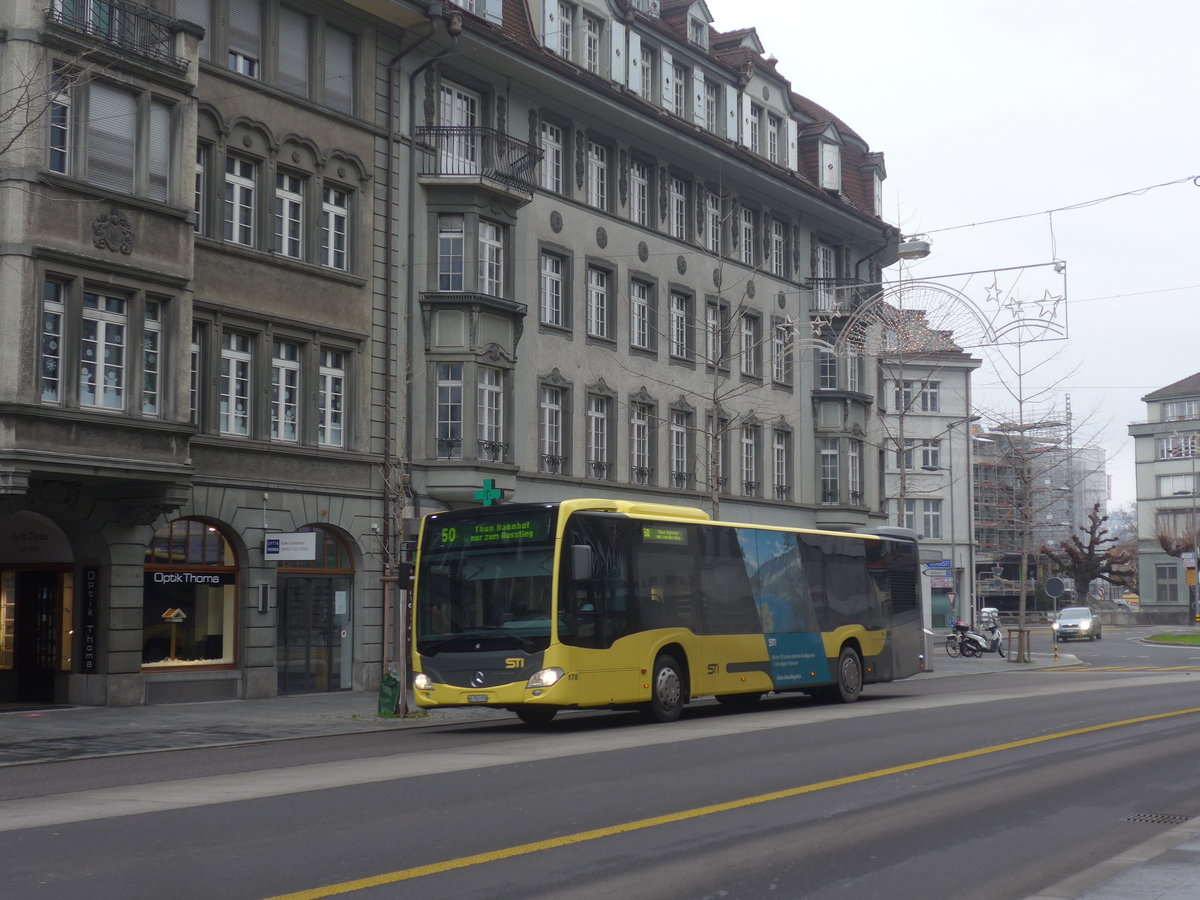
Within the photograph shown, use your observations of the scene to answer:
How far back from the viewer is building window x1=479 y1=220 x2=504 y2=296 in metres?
33.2

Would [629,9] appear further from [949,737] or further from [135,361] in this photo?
[949,737]

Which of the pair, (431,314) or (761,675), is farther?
(431,314)

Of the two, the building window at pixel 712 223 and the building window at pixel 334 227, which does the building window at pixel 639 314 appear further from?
the building window at pixel 334 227

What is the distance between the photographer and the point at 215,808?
11.7 meters

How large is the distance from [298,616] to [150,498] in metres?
5.46

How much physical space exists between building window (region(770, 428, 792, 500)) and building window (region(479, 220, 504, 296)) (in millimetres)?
14108

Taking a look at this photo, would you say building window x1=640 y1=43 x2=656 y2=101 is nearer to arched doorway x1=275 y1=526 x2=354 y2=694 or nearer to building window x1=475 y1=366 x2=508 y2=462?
building window x1=475 y1=366 x2=508 y2=462

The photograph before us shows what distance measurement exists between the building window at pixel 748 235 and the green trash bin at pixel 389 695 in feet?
77.0

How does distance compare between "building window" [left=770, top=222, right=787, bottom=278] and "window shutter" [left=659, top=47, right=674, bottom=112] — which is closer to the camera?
"window shutter" [left=659, top=47, right=674, bottom=112]

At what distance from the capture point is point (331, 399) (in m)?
30.5

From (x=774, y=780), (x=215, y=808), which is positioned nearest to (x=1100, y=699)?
(x=774, y=780)

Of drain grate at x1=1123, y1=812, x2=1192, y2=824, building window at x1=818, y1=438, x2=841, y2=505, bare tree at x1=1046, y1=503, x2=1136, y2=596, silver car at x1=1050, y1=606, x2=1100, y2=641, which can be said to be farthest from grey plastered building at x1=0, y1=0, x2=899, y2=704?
bare tree at x1=1046, y1=503, x2=1136, y2=596

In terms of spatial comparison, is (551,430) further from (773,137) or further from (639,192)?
(773,137)

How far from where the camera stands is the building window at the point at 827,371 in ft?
159
